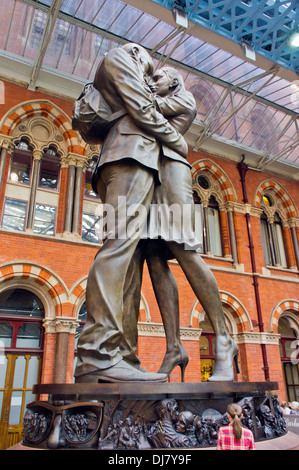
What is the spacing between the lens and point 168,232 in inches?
100.0

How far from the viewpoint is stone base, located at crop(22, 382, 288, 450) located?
1701 millimetres

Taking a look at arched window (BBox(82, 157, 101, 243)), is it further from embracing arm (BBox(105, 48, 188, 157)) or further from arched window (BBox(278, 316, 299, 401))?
embracing arm (BBox(105, 48, 188, 157))

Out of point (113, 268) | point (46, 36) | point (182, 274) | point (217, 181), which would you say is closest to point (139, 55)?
point (113, 268)

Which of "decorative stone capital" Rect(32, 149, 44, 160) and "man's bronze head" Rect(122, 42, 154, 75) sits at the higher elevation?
"decorative stone capital" Rect(32, 149, 44, 160)

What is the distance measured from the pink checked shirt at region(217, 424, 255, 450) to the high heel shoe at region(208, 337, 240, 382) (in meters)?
0.38

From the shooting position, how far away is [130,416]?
1778mm

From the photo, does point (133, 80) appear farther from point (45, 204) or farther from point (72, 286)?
point (45, 204)

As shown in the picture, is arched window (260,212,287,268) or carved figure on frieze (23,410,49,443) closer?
carved figure on frieze (23,410,49,443)

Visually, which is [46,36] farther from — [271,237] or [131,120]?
[271,237]

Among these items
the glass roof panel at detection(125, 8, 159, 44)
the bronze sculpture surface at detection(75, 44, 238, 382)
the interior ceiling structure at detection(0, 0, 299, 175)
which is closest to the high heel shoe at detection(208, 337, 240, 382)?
the bronze sculpture surface at detection(75, 44, 238, 382)
